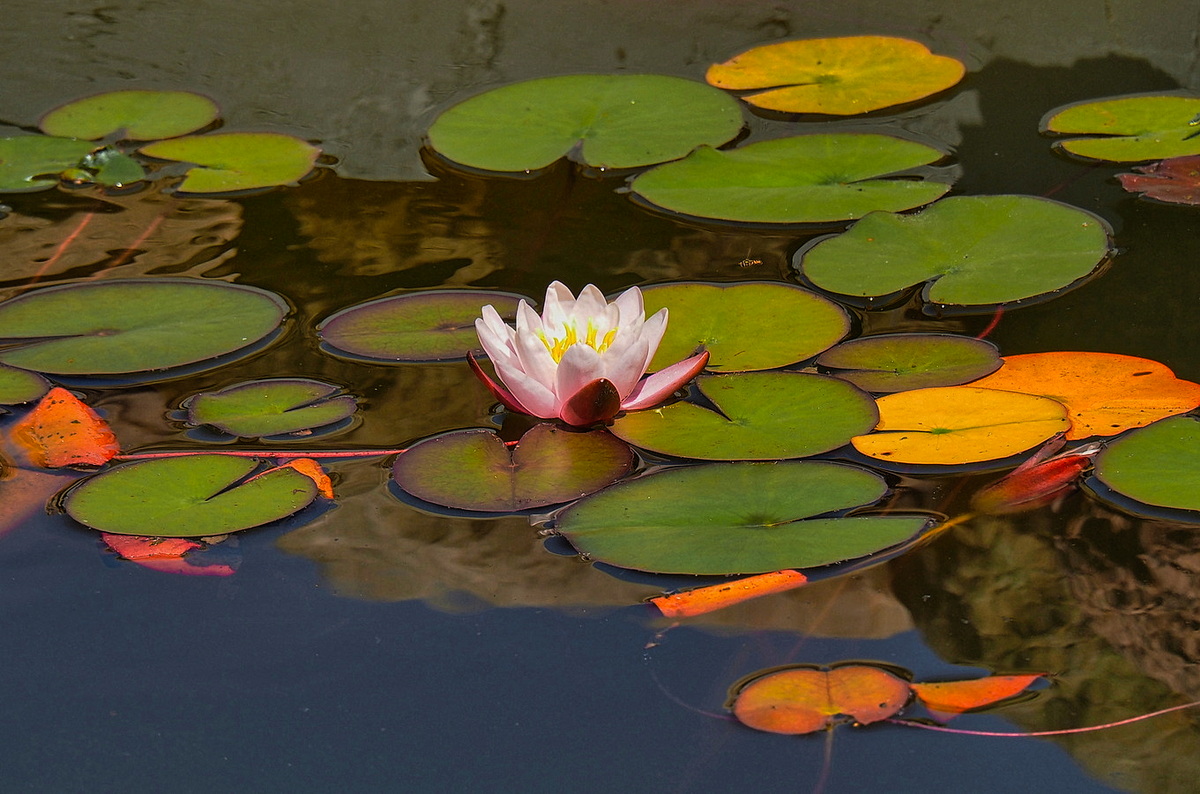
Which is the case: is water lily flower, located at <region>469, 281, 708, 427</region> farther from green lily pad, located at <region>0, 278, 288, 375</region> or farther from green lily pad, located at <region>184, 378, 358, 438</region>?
green lily pad, located at <region>0, 278, 288, 375</region>

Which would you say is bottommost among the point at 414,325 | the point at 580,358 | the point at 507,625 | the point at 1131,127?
the point at 507,625

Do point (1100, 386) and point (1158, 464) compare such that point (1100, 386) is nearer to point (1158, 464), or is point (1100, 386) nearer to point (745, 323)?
point (1158, 464)

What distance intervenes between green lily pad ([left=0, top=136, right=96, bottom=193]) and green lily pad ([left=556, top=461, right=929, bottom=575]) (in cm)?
175

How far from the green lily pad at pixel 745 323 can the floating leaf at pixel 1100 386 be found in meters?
0.29

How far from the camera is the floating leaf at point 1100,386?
5.62ft

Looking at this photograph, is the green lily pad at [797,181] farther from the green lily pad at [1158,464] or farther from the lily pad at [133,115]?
the lily pad at [133,115]

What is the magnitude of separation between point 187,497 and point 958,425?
1.13 meters

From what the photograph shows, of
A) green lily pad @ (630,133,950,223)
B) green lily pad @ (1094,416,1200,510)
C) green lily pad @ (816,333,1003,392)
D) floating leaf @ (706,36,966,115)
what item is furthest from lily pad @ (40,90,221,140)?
green lily pad @ (1094,416,1200,510)

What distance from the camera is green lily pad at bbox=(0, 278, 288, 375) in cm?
192

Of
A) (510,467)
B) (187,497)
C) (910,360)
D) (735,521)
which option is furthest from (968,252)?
(187,497)

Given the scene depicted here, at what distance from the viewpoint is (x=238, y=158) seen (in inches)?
105

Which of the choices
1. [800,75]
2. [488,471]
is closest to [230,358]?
[488,471]

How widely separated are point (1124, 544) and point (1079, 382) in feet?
1.22

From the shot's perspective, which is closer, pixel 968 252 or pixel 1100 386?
pixel 1100 386
